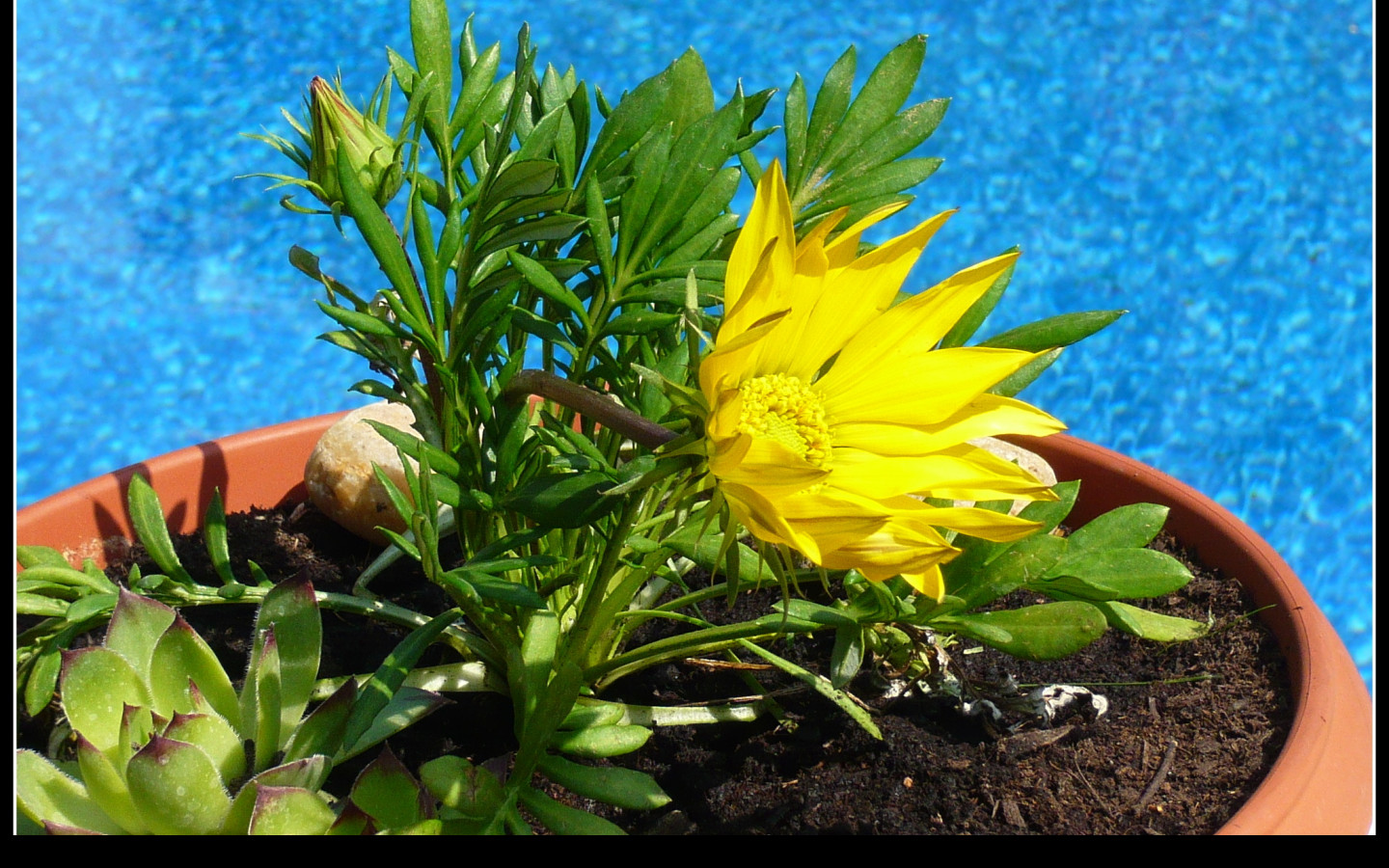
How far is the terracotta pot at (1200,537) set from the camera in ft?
2.27

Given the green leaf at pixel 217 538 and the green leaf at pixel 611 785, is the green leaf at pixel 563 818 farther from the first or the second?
the green leaf at pixel 217 538

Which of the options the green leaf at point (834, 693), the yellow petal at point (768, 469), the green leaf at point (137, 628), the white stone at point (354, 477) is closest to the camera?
the yellow petal at point (768, 469)

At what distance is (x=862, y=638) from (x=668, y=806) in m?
0.16

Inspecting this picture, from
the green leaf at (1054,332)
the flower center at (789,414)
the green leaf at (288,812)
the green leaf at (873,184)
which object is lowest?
the green leaf at (288,812)

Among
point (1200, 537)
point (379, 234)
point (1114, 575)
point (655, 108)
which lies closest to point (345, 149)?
point (379, 234)

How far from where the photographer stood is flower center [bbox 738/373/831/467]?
57 cm

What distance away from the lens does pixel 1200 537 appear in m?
0.99

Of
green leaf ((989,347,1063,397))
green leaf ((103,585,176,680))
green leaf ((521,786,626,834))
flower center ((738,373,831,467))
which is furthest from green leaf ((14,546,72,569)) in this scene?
green leaf ((989,347,1063,397))

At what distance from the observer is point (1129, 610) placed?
702 mm

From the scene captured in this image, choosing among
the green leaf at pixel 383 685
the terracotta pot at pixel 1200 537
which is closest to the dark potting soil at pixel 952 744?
the terracotta pot at pixel 1200 537

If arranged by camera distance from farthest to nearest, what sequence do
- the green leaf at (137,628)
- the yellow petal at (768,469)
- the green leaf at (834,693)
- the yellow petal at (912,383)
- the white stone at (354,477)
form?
the white stone at (354,477), the green leaf at (834,693), the green leaf at (137,628), the yellow petal at (912,383), the yellow petal at (768,469)

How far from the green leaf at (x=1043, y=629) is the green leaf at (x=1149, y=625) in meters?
0.06

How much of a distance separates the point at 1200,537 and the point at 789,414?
0.57m

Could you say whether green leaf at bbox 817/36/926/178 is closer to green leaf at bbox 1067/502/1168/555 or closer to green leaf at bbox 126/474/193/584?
green leaf at bbox 1067/502/1168/555
